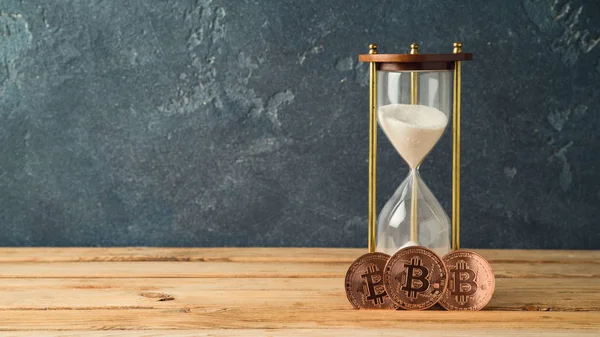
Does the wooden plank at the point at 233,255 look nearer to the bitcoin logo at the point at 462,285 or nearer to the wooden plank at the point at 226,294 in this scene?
the wooden plank at the point at 226,294

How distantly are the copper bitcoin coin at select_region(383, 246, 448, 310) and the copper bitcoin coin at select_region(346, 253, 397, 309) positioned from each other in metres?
0.02

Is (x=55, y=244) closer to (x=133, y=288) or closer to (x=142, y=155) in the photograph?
(x=142, y=155)

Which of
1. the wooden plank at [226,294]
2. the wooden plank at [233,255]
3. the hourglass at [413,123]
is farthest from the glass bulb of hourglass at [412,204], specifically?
the wooden plank at [233,255]

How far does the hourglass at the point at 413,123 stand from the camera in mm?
1433

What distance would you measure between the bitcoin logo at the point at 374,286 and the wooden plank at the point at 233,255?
0.39 metres

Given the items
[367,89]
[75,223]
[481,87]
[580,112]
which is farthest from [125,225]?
[580,112]

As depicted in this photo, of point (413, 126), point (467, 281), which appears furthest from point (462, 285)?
point (413, 126)

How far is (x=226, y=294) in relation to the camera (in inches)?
60.3

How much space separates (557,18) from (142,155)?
1.04 metres

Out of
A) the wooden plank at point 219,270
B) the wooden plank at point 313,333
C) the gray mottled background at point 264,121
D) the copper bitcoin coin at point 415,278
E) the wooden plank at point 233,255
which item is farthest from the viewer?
the gray mottled background at point 264,121

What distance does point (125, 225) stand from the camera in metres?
2.05

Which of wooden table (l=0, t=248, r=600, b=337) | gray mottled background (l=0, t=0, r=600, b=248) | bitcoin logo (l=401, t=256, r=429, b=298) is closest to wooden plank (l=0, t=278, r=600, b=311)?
wooden table (l=0, t=248, r=600, b=337)

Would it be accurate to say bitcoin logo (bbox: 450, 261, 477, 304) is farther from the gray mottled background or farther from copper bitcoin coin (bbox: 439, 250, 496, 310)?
the gray mottled background

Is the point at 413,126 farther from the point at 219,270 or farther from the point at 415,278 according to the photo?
the point at 219,270
